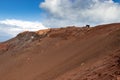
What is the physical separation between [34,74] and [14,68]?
4.50 m

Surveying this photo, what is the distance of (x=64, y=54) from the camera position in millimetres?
28188

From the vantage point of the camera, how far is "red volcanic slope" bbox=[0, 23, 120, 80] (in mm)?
18938

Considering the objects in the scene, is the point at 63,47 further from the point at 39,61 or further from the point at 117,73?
the point at 117,73

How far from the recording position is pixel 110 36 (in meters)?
24.7

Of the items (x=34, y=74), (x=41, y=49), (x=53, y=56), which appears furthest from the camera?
(x=41, y=49)

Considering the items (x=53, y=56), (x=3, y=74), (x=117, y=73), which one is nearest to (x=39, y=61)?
(x=53, y=56)

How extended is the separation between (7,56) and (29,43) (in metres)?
2.90

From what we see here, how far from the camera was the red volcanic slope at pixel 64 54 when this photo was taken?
62.1ft

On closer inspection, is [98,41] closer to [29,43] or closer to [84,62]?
[84,62]

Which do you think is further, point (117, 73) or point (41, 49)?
point (41, 49)

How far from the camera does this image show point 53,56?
29141mm

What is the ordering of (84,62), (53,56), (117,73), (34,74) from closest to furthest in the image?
(117,73) < (84,62) < (34,74) < (53,56)

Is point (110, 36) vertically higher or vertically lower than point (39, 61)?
higher

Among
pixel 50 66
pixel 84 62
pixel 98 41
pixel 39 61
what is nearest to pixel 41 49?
pixel 39 61
